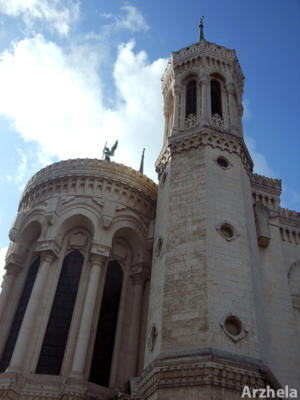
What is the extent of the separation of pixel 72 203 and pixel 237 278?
9.26 m

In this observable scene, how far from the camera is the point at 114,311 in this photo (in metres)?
19.4

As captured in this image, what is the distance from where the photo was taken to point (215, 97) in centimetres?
2314

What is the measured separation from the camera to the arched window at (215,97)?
73.2 feet

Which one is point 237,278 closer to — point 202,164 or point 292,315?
point 292,315

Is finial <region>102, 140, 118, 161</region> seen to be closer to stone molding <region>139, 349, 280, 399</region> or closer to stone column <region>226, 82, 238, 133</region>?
stone column <region>226, 82, 238, 133</region>

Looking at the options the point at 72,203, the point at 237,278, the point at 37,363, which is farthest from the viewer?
the point at 72,203

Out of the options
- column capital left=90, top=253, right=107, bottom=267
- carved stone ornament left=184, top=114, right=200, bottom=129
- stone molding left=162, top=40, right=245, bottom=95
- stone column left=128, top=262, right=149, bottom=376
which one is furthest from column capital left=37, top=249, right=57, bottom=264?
stone molding left=162, top=40, right=245, bottom=95

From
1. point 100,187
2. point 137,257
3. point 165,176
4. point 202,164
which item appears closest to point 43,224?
point 100,187

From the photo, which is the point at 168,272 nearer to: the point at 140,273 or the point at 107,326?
the point at 140,273

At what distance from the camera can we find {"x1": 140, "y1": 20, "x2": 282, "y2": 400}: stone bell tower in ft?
40.9

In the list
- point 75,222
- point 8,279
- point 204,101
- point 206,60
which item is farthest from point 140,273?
point 206,60

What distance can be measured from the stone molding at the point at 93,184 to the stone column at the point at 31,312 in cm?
305

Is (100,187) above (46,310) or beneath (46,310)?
above

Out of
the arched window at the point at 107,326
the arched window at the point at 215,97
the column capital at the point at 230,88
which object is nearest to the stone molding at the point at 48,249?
the arched window at the point at 107,326
